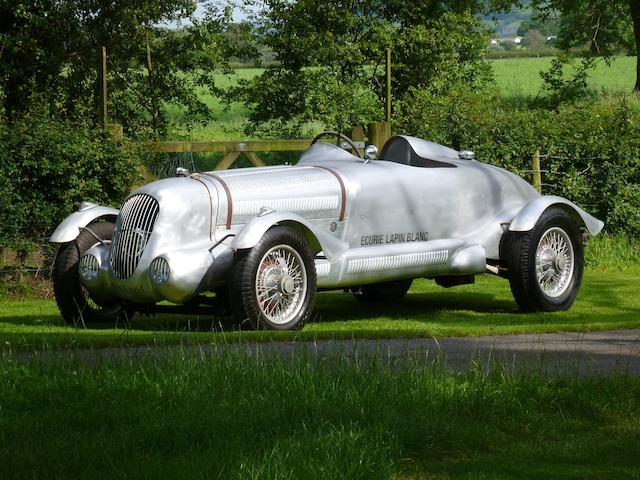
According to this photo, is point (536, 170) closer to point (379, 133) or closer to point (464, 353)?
point (379, 133)

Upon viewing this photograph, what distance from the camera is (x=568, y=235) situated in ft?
44.6

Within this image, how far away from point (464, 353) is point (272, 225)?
271 centimetres

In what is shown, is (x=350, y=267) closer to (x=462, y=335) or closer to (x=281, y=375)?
(x=462, y=335)

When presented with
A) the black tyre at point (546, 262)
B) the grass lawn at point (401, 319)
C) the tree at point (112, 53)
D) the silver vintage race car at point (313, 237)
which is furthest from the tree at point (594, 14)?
the silver vintage race car at point (313, 237)

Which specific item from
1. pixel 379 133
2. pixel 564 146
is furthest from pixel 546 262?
pixel 564 146

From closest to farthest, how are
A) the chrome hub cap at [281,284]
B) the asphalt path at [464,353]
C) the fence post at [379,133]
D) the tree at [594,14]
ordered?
the asphalt path at [464,353], the chrome hub cap at [281,284], the fence post at [379,133], the tree at [594,14]

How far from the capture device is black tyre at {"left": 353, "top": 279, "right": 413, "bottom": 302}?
47.6ft

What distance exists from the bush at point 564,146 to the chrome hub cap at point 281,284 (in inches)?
276

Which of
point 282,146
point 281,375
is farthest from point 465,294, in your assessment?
point 281,375

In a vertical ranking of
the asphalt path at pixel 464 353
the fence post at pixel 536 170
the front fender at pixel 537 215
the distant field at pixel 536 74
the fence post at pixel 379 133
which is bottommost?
the asphalt path at pixel 464 353

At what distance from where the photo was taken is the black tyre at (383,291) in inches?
572

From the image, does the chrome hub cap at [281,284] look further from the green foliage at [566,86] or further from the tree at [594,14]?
the tree at [594,14]

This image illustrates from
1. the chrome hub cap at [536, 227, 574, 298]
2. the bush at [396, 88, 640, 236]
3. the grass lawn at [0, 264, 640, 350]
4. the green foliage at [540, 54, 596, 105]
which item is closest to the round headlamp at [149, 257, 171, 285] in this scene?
the grass lawn at [0, 264, 640, 350]

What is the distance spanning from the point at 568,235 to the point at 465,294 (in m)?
2.12
